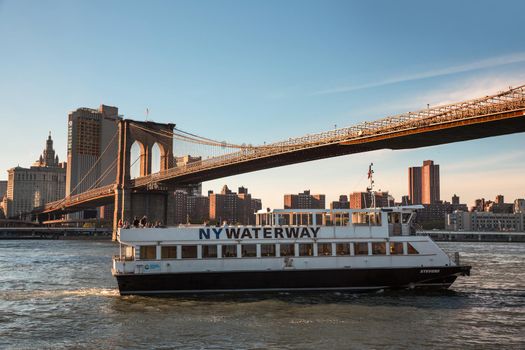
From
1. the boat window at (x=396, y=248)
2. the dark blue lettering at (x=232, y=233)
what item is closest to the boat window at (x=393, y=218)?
the boat window at (x=396, y=248)

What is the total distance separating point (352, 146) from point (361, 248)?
40.0 m

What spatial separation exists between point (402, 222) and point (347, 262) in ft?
13.7

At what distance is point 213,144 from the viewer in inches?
4129

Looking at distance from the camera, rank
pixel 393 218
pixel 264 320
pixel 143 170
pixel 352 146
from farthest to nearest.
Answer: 1. pixel 143 170
2. pixel 352 146
3. pixel 393 218
4. pixel 264 320

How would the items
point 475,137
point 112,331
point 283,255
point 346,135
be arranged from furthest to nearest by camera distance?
point 346,135 < point 475,137 < point 283,255 < point 112,331

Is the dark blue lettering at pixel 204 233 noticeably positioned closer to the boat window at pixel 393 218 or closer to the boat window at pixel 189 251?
the boat window at pixel 189 251

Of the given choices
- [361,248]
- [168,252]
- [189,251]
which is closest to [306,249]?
[361,248]

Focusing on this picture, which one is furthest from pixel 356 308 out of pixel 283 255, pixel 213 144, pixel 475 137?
pixel 213 144

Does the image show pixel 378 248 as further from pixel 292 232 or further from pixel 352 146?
pixel 352 146

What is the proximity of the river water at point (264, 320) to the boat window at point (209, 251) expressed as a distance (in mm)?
2205

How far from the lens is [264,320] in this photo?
2270cm

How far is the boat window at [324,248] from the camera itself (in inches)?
1146

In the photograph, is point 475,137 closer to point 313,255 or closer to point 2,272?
point 313,255

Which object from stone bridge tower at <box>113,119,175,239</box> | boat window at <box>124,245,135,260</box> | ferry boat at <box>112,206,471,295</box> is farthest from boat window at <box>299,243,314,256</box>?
stone bridge tower at <box>113,119,175,239</box>
